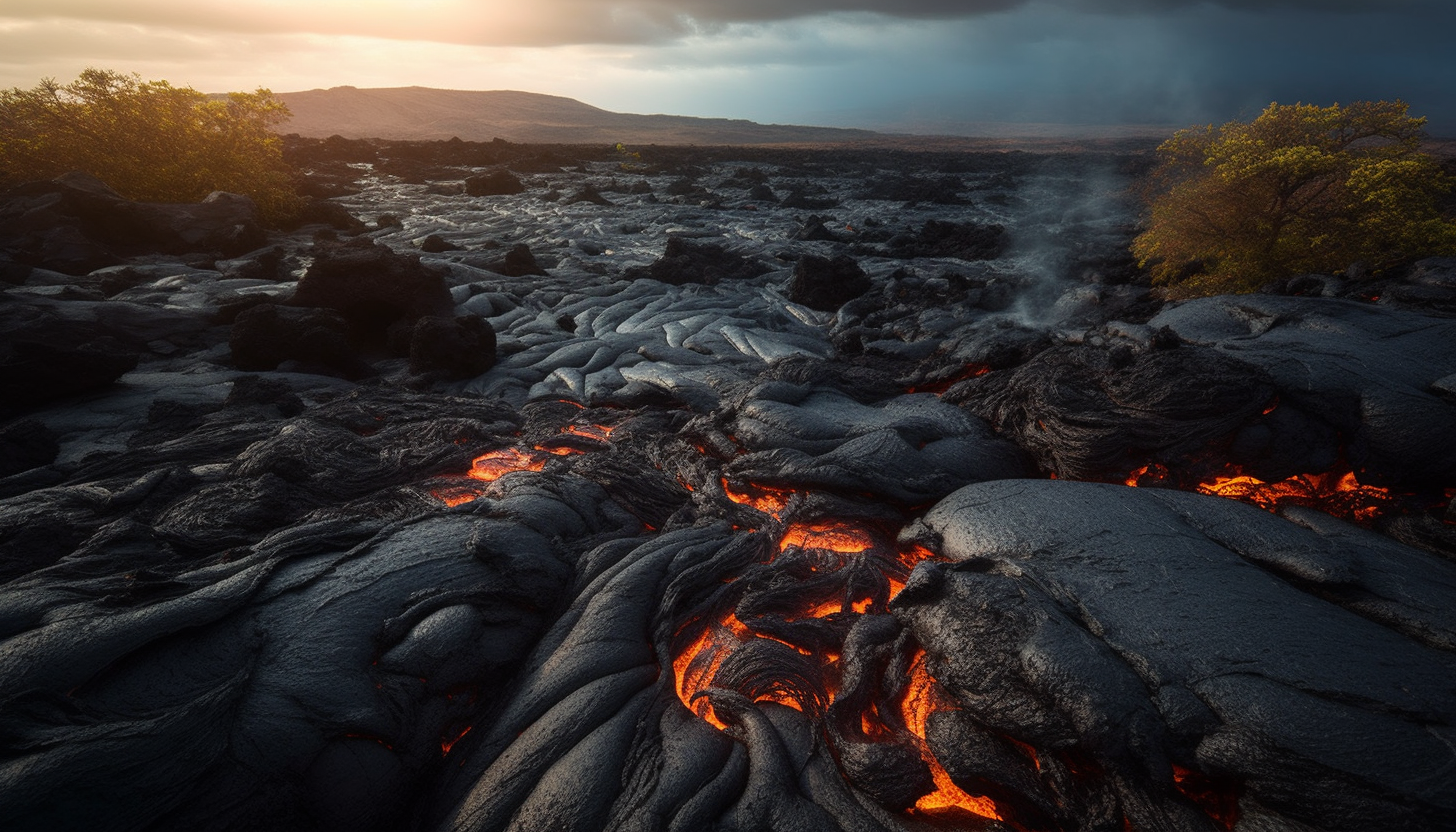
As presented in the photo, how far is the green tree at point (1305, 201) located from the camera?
1109 cm

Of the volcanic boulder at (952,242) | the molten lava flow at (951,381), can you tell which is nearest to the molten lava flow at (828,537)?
the molten lava flow at (951,381)

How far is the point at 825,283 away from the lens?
58.2ft

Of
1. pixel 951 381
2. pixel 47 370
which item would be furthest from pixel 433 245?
pixel 951 381

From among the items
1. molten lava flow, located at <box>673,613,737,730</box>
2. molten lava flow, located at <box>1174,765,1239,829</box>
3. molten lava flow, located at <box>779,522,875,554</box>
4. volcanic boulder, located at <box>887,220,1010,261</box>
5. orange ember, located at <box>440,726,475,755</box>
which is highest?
volcanic boulder, located at <box>887,220,1010,261</box>

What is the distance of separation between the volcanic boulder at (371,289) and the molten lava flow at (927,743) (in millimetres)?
13163

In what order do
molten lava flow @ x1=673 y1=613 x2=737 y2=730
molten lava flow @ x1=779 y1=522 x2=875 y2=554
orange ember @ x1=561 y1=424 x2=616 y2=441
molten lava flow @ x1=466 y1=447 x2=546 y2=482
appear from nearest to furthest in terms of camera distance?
1. molten lava flow @ x1=673 y1=613 x2=737 y2=730
2. molten lava flow @ x1=779 y1=522 x2=875 y2=554
3. molten lava flow @ x1=466 y1=447 x2=546 y2=482
4. orange ember @ x1=561 y1=424 x2=616 y2=441

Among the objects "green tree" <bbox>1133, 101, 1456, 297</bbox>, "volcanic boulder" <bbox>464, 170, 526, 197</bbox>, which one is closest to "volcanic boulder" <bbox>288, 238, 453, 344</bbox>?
"green tree" <bbox>1133, 101, 1456, 297</bbox>

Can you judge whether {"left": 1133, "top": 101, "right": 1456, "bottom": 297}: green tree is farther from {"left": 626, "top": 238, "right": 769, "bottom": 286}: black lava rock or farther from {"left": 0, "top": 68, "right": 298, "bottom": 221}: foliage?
{"left": 0, "top": 68, "right": 298, "bottom": 221}: foliage

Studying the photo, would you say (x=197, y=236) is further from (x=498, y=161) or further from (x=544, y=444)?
(x=498, y=161)

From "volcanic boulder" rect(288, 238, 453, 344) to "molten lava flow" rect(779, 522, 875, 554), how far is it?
11.0 m

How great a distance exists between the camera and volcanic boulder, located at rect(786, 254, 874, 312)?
57.7 ft

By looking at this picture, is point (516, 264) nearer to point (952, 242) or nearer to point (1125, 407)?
point (1125, 407)

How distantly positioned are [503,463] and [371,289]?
7770 millimetres

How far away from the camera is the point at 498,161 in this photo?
2395 inches
